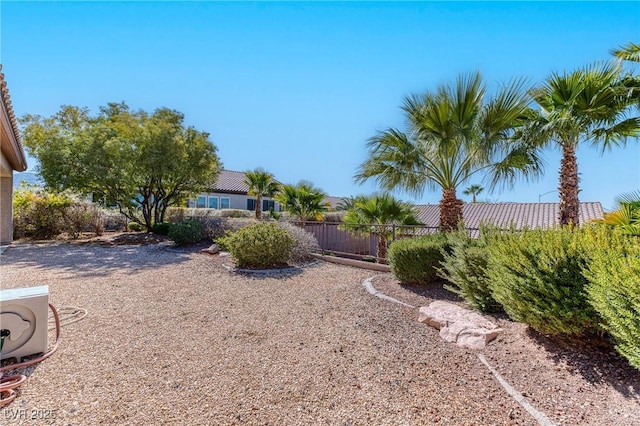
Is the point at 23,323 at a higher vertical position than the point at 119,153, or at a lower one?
lower

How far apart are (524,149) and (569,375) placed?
5.55 m

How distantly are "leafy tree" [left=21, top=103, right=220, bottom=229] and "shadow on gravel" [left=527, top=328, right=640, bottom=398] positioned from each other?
13127 millimetres

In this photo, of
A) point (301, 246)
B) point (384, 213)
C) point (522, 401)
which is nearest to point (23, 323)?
point (522, 401)

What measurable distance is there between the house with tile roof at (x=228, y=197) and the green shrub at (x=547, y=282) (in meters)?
21.5

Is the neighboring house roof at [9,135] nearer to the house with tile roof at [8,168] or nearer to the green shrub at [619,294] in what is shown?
the house with tile roof at [8,168]

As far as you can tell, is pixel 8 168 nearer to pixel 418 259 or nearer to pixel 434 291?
pixel 418 259

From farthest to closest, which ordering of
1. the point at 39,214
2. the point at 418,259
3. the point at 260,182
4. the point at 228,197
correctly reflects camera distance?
the point at 228,197, the point at 260,182, the point at 39,214, the point at 418,259

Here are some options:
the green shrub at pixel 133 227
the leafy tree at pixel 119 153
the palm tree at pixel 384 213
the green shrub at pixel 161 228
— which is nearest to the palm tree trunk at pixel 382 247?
the palm tree at pixel 384 213

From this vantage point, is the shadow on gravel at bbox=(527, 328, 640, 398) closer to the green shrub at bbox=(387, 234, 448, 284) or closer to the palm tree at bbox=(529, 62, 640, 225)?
the green shrub at bbox=(387, 234, 448, 284)

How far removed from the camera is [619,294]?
242 cm

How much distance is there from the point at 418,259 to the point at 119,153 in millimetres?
12060

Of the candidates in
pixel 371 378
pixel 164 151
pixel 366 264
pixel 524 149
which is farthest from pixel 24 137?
pixel 524 149

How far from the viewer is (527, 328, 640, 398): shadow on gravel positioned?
8.73 ft

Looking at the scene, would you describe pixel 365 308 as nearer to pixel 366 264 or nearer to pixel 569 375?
pixel 569 375
